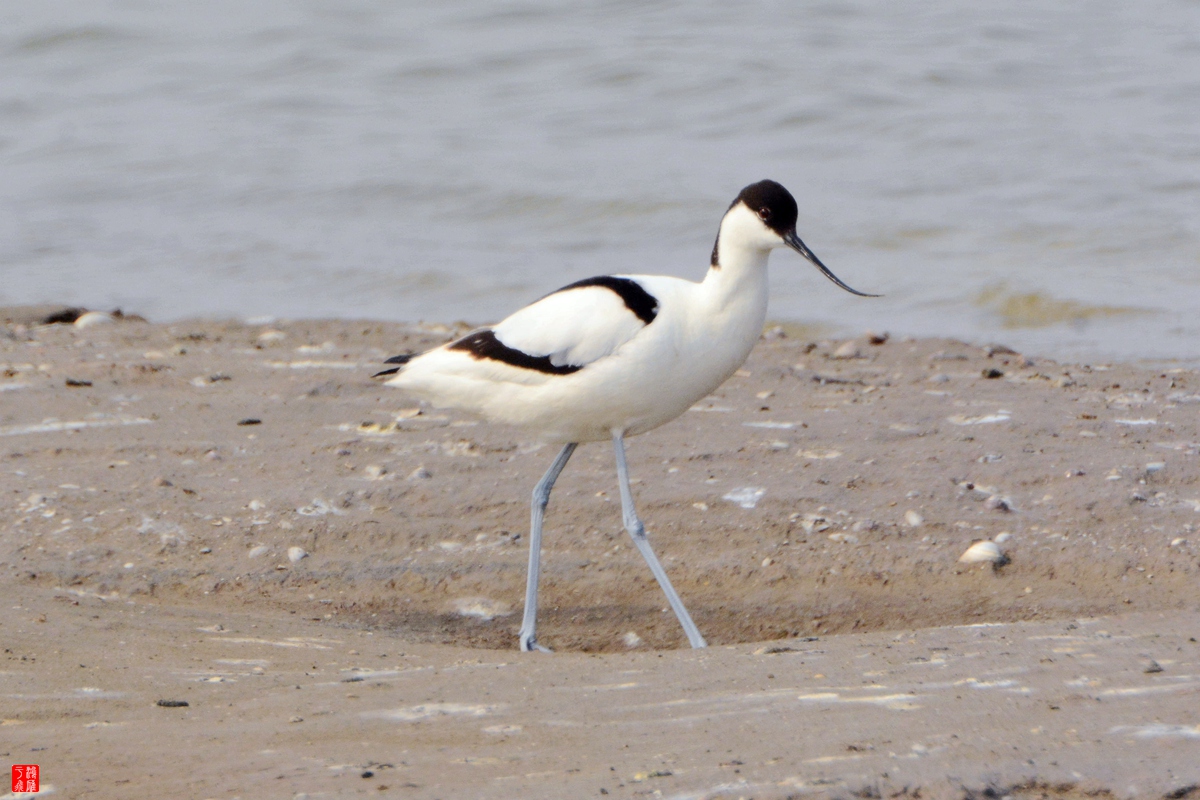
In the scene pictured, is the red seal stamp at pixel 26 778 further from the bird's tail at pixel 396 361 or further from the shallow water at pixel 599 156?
the shallow water at pixel 599 156

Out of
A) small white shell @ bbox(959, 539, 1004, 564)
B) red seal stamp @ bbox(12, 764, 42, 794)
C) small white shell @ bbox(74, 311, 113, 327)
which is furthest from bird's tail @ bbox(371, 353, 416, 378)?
small white shell @ bbox(74, 311, 113, 327)

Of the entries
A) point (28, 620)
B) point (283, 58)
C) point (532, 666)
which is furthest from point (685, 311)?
point (283, 58)

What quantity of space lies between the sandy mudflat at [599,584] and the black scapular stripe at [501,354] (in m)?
0.70

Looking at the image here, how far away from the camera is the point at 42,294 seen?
9.51m

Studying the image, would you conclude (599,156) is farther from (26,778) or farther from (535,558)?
(26,778)

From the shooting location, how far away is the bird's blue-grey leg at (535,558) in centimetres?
400

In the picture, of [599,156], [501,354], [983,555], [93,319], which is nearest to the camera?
[501,354]

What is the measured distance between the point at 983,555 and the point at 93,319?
5506mm

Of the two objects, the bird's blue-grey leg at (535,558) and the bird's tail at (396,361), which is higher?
the bird's tail at (396,361)

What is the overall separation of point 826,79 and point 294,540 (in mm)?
9673

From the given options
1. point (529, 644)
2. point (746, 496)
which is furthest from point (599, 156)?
point (529, 644)

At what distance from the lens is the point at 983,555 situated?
13.9 ft

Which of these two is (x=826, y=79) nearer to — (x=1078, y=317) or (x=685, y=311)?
(x=1078, y=317)

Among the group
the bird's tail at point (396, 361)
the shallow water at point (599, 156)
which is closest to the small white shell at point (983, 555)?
the bird's tail at point (396, 361)
